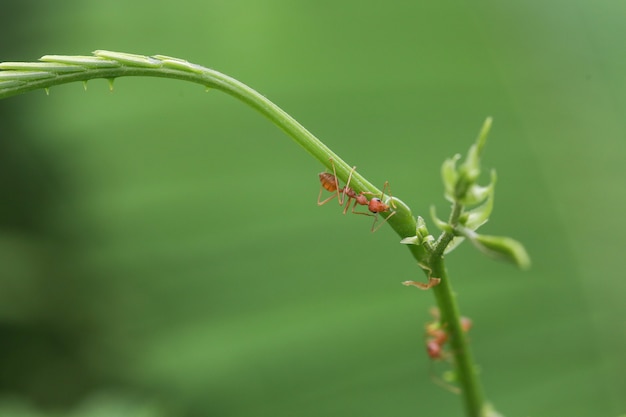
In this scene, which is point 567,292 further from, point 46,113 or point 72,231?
point 46,113

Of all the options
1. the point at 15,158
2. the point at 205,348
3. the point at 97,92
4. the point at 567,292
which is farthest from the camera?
the point at 15,158

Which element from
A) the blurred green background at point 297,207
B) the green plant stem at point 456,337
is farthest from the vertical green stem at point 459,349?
the blurred green background at point 297,207

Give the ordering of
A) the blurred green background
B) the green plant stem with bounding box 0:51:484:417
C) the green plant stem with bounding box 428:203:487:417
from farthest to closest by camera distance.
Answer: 1. the blurred green background
2. the green plant stem with bounding box 428:203:487:417
3. the green plant stem with bounding box 0:51:484:417

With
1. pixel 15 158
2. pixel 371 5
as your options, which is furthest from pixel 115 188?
pixel 371 5

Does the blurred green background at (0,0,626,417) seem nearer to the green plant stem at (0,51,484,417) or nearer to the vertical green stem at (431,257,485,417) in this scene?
the vertical green stem at (431,257,485,417)

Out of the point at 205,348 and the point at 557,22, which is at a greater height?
the point at 557,22

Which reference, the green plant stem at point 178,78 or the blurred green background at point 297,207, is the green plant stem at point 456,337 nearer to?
the green plant stem at point 178,78

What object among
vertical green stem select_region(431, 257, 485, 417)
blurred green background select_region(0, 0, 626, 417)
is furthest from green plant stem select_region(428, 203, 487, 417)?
blurred green background select_region(0, 0, 626, 417)

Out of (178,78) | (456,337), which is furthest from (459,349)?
(178,78)
